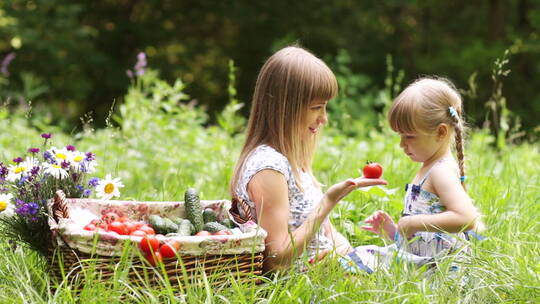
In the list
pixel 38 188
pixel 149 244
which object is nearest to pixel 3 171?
pixel 38 188

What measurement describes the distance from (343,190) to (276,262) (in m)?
0.41

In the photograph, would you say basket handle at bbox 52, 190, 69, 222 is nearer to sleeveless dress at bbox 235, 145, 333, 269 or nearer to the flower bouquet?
the flower bouquet

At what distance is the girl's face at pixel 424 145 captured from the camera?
289 centimetres

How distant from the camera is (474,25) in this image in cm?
1284

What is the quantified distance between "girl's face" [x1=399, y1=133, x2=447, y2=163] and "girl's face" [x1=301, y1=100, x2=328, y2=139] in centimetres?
38

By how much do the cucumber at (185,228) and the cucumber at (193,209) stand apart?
0.06 meters

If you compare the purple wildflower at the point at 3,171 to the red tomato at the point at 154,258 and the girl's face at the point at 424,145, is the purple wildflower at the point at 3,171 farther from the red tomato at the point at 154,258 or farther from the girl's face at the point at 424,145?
the girl's face at the point at 424,145

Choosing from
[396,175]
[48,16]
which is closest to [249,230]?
[396,175]

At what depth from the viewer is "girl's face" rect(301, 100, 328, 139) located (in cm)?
292

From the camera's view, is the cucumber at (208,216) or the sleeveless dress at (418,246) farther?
the cucumber at (208,216)

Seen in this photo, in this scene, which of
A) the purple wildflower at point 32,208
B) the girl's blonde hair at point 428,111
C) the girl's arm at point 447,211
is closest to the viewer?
the purple wildflower at point 32,208

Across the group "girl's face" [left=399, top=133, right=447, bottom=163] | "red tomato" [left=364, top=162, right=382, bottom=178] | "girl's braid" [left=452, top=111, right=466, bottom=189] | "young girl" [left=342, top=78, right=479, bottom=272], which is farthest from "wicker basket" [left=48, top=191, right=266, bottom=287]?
"girl's braid" [left=452, top=111, right=466, bottom=189]

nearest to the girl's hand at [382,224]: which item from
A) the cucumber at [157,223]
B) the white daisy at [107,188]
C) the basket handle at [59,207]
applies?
the cucumber at [157,223]

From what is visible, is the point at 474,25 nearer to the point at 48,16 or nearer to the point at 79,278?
the point at 48,16
